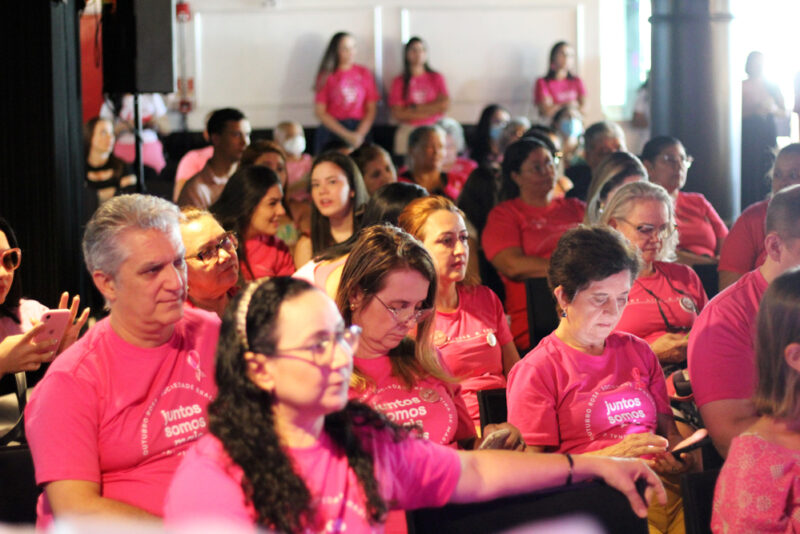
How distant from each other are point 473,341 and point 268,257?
1.30 m

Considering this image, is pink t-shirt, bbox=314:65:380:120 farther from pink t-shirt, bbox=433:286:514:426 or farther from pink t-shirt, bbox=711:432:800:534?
pink t-shirt, bbox=711:432:800:534

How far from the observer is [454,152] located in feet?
24.0

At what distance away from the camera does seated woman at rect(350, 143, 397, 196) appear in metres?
5.27

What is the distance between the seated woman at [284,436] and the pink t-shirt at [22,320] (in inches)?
59.3

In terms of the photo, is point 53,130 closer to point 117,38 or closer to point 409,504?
point 117,38

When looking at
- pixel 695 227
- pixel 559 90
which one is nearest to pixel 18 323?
pixel 695 227

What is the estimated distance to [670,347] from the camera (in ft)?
11.0

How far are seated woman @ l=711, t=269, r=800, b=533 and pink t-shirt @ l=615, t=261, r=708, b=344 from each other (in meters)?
1.35

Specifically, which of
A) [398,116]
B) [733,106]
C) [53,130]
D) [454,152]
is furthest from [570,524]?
[398,116]

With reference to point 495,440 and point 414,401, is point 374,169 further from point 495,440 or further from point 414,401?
point 495,440

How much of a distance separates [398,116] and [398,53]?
35.6 inches

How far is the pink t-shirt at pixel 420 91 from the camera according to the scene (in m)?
9.47

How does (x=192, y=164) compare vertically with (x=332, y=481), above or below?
above

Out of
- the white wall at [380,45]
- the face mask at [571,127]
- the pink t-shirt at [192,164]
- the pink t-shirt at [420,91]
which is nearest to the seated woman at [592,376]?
the pink t-shirt at [192,164]
